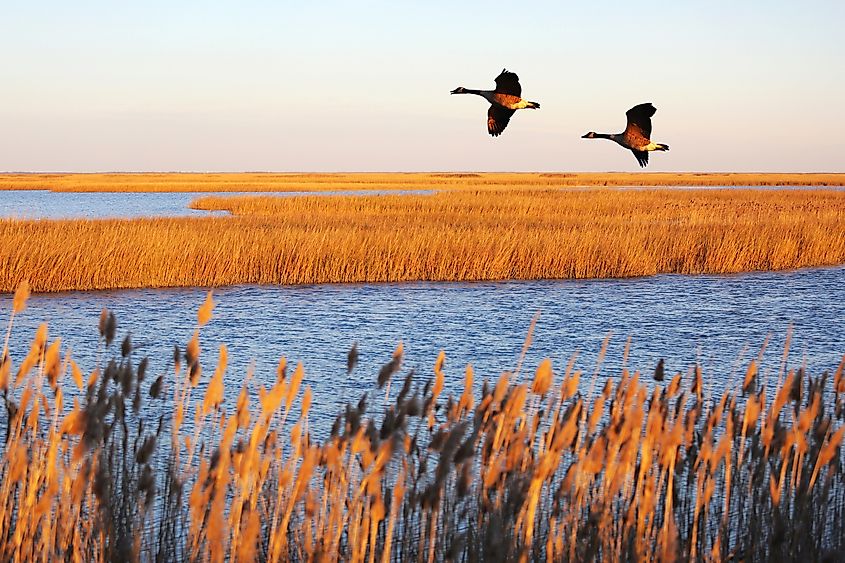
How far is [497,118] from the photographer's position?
804 cm

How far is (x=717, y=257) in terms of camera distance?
1948 centimetres

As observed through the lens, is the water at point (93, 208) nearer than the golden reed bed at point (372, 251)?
No

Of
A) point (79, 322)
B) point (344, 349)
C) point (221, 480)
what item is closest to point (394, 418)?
point (221, 480)

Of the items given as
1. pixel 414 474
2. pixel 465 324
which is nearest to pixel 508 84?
pixel 414 474

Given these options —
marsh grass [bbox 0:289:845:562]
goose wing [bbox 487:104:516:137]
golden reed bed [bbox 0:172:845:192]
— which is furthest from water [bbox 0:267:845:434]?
golden reed bed [bbox 0:172:845:192]

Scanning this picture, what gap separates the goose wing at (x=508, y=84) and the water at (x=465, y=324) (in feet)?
8.64

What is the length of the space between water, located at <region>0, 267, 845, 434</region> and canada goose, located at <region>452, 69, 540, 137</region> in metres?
2.50

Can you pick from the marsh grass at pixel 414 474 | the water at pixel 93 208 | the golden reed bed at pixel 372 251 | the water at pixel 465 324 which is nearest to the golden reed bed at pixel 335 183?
the water at pixel 93 208

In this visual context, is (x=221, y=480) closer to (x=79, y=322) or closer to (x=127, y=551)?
(x=127, y=551)

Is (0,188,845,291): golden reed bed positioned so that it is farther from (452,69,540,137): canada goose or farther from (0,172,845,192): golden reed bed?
(0,172,845,192): golden reed bed

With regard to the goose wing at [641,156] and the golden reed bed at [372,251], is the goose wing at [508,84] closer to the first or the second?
the goose wing at [641,156]

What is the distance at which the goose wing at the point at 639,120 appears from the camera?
26.0 ft

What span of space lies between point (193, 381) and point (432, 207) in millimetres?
30012

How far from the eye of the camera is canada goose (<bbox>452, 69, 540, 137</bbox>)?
7820 mm
